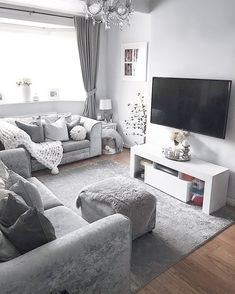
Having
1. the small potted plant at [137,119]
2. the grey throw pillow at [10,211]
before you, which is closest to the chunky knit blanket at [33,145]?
the small potted plant at [137,119]

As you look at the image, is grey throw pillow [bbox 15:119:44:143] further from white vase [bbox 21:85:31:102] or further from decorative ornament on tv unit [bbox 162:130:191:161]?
decorative ornament on tv unit [bbox 162:130:191:161]

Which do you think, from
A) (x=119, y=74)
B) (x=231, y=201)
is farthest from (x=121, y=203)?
(x=119, y=74)

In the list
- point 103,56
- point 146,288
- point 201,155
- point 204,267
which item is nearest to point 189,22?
point 201,155

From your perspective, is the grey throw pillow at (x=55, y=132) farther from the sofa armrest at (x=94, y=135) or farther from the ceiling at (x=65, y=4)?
the ceiling at (x=65, y=4)

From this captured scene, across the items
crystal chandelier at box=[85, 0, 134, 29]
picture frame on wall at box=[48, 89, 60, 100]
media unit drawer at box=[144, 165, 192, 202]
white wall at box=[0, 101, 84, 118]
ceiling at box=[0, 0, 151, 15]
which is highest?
ceiling at box=[0, 0, 151, 15]

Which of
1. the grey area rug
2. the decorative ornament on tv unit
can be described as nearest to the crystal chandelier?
the decorative ornament on tv unit

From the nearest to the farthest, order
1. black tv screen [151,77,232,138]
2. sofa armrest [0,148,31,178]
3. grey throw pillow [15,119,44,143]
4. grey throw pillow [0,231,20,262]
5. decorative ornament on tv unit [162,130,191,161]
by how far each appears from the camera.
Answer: grey throw pillow [0,231,20,262]
sofa armrest [0,148,31,178]
black tv screen [151,77,232,138]
decorative ornament on tv unit [162,130,191,161]
grey throw pillow [15,119,44,143]

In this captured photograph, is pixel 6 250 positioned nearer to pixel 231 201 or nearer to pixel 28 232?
pixel 28 232

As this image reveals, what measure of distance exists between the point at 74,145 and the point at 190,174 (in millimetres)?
2073

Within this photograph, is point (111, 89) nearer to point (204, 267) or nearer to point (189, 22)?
point (189, 22)

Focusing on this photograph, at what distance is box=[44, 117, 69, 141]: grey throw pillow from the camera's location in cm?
434

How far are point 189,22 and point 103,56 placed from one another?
8.05 ft

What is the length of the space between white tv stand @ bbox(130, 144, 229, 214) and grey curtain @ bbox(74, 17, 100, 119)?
204cm

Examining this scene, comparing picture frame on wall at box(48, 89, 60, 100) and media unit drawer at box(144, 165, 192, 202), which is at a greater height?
picture frame on wall at box(48, 89, 60, 100)
